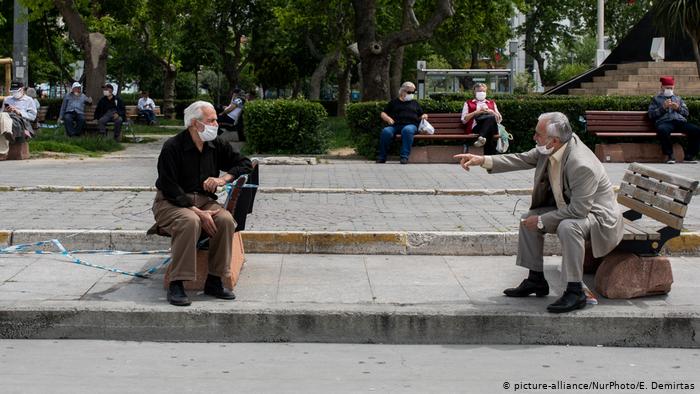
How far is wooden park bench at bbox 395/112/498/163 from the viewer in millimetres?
17828

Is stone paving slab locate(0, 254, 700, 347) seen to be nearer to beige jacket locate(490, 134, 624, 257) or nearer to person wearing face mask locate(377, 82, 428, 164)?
beige jacket locate(490, 134, 624, 257)

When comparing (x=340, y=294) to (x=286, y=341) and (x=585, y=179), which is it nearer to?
(x=286, y=341)

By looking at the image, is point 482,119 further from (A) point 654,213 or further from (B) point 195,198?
(B) point 195,198

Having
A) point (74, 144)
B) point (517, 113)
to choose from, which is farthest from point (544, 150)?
point (74, 144)

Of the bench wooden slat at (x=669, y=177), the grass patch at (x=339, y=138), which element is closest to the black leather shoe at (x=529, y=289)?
the bench wooden slat at (x=669, y=177)

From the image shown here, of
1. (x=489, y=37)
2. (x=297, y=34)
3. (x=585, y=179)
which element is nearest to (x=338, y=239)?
(x=585, y=179)

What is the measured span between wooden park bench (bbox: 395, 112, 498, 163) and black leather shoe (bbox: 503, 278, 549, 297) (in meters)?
10.2

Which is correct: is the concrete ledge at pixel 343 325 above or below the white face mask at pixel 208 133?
below

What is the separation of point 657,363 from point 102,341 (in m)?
3.57

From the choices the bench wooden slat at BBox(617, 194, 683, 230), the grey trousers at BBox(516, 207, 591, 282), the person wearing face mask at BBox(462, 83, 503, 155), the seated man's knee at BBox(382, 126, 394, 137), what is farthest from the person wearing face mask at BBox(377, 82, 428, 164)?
the grey trousers at BBox(516, 207, 591, 282)

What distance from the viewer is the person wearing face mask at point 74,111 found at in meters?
23.3

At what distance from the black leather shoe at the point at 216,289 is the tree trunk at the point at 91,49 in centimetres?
1950

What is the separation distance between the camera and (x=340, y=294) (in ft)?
24.7

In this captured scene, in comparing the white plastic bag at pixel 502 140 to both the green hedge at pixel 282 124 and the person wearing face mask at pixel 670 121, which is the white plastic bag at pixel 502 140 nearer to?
the person wearing face mask at pixel 670 121
